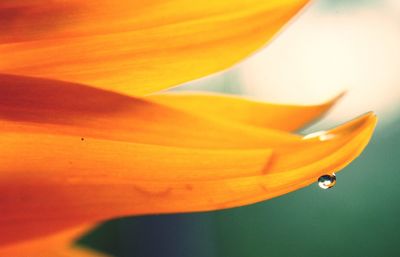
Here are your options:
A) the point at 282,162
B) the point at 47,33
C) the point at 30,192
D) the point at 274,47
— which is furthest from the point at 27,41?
the point at 274,47

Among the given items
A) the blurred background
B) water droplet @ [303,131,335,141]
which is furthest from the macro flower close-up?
the blurred background

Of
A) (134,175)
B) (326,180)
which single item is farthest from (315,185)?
(134,175)

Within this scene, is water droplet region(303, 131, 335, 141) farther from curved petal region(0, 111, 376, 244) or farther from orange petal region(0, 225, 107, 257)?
orange petal region(0, 225, 107, 257)

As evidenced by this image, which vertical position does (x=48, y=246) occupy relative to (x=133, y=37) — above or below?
below

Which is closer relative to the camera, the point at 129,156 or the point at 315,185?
the point at 129,156

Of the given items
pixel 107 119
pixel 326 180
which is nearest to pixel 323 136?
pixel 326 180

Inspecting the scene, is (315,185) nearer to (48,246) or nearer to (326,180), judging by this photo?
(326,180)

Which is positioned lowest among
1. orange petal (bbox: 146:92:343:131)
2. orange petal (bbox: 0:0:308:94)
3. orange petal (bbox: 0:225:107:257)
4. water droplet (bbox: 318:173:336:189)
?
orange petal (bbox: 0:225:107:257)
